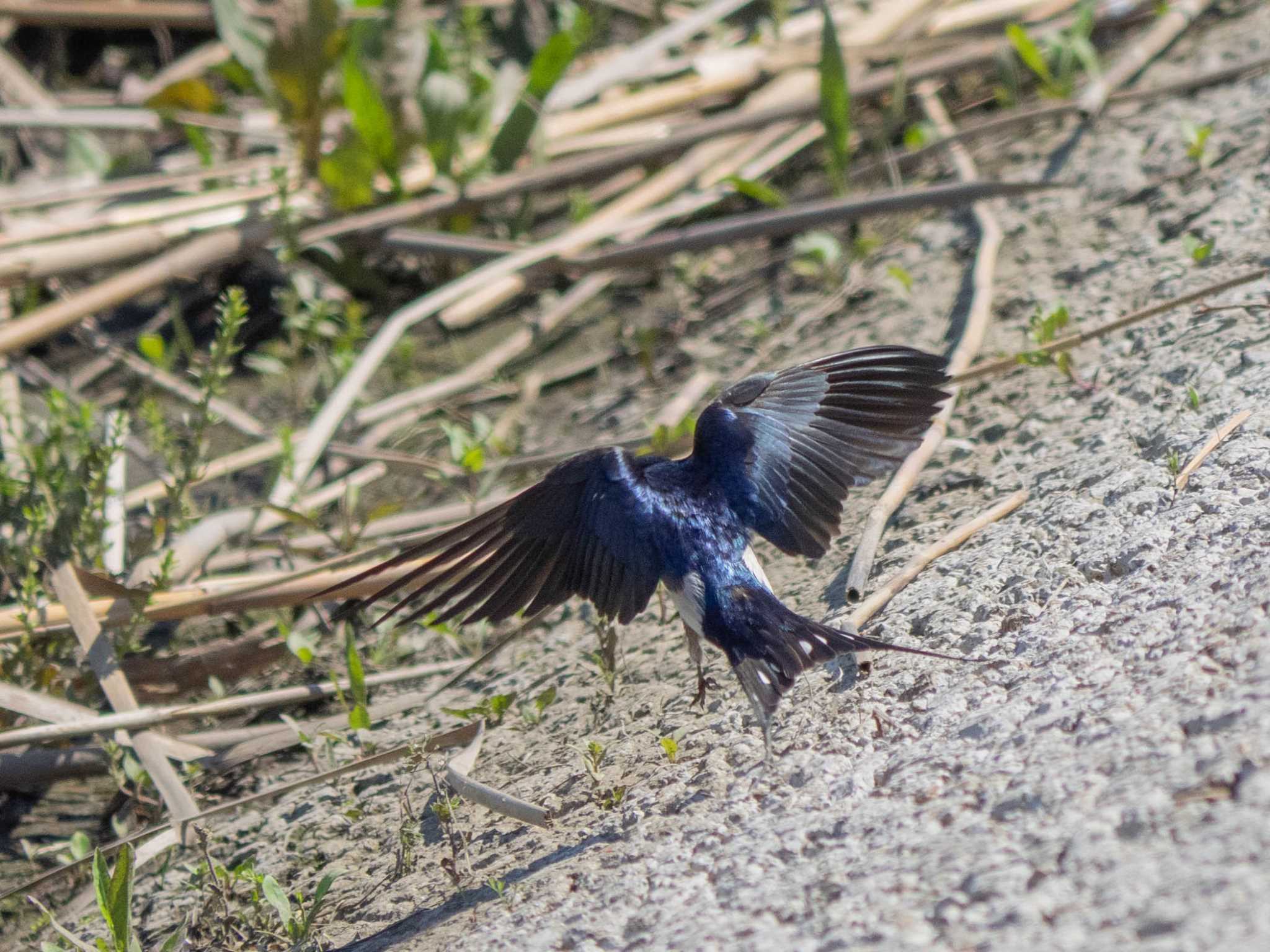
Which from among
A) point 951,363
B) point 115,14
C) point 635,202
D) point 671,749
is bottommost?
point 671,749

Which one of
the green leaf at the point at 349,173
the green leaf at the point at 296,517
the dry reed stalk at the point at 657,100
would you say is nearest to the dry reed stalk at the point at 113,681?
the green leaf at the point at 296,517

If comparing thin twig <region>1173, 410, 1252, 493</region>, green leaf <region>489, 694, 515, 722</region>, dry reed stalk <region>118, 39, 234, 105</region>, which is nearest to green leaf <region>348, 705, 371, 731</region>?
green leaf <region>489, 694, 515, 722</region>

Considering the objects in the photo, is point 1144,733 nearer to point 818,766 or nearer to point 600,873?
point 818,766

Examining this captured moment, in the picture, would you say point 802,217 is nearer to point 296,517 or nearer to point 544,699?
point 296,517

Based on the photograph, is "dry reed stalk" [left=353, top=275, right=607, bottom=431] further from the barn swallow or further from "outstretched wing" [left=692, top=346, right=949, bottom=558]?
"outstretched wing" [left=692, top=346, right=949, bottom=558]

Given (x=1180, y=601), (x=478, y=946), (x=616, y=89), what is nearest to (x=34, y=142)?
(x=616, y=89)

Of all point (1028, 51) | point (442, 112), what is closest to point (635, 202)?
point (442, 112)

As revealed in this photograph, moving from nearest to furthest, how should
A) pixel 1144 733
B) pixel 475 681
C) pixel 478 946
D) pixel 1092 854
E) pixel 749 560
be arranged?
pixel 1092 854, pixel 1144 733, pixel 478 946, pixel 749 560, pixel 475 681

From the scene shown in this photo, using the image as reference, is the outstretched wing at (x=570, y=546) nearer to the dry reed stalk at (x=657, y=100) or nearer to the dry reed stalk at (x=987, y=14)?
the dry reed stalk at (x=657, y=100)
